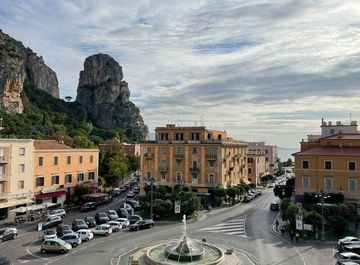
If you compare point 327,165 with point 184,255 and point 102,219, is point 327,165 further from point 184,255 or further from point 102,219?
point 102,219

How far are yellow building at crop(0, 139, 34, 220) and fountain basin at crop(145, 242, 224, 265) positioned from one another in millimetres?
27515

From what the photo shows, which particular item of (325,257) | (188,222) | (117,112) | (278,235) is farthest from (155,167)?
(117,112)

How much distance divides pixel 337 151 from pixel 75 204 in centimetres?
4457

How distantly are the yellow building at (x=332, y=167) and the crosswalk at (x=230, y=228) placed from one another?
13.3m

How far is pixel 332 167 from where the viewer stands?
52688 millimetres

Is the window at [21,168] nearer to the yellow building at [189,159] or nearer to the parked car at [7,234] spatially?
the parked car at [7,234]

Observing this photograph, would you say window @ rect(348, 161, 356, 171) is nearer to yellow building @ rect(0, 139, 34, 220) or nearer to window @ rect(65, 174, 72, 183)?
window @ rect(65, 174, 72, 183)

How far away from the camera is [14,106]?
5064 inches

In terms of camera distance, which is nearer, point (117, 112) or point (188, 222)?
point (188, 222)

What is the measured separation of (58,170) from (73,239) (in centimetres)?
2730

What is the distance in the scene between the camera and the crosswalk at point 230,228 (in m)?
42.1

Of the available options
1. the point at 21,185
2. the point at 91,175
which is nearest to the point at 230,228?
the point at 21,185

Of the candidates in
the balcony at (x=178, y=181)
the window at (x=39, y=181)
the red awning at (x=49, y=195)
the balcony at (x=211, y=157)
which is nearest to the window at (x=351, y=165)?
the balcony at (x=211, y=157)

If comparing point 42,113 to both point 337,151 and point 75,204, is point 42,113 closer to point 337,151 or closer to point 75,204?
point 75,204
